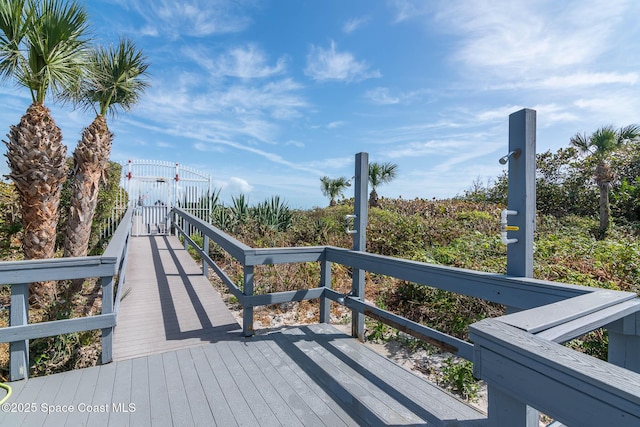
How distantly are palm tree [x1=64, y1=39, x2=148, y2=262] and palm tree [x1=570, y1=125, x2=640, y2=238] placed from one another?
12.9m

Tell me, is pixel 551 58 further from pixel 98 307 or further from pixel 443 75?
pixel 98 307

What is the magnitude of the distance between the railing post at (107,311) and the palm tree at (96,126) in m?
3.78

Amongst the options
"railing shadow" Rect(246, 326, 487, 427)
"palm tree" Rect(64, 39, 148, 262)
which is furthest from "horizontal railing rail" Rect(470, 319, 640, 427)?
"palm tree" Rect(64, 39, 148, 262)

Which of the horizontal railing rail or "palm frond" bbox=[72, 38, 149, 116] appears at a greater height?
"palm frond" bbox=[72, 38, 149, 116]

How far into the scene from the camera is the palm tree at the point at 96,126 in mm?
5598

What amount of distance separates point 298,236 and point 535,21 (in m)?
6.06

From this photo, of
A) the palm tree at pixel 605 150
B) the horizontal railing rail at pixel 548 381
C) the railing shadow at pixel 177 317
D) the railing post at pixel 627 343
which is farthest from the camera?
the palm tree at pixel 605 150

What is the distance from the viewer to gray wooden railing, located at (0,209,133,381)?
89.5 inches

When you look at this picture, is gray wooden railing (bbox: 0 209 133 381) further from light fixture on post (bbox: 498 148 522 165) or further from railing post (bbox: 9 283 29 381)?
light fixture on post (bbox: 498 148 522 165)

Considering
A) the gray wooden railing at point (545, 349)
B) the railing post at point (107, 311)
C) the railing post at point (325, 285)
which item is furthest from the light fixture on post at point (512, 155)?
the railing post at point (107, 311)

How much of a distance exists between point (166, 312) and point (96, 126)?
4784mm

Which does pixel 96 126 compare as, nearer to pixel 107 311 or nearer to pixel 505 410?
pixel 107 311

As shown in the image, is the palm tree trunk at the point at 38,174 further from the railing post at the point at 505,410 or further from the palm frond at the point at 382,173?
the palm frond at the point at 382,173

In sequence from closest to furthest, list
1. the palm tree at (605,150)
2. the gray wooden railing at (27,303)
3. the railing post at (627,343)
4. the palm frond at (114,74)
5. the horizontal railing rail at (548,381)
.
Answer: the horizontal railing rail at (548,381), the railing post at (627,343), the gray wooden railing at (27,303), the palm frond at (114,74), the palm tree at (605,150)
